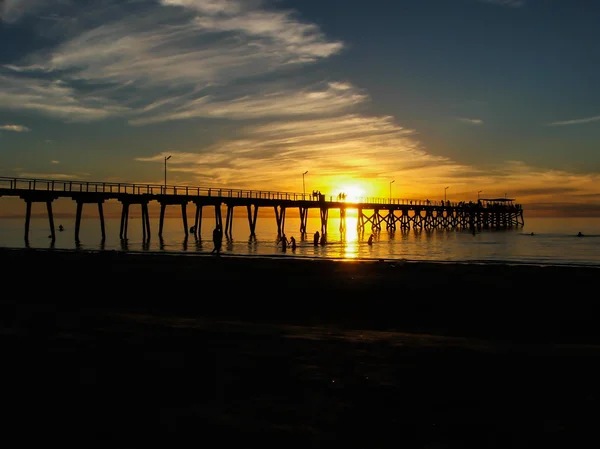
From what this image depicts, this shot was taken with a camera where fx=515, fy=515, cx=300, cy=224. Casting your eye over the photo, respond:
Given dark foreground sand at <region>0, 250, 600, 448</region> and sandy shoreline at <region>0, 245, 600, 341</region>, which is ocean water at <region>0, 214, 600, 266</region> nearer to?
sandy shoreline at <region>0, 245, 600, 341</region>

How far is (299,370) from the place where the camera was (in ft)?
19.1

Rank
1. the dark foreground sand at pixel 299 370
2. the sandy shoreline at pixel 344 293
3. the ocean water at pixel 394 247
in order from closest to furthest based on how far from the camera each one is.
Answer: the dark foreground sand at pixel 299 370 < the sandy shoreline at pixel 344 293 < the ocean water at pixel 394 247

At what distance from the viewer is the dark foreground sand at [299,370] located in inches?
164

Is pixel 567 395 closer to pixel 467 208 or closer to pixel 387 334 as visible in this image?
pixel 387 334

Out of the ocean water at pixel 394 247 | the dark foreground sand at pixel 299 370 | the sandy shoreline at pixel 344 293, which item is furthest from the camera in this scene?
the ocean water at pixel 394 247

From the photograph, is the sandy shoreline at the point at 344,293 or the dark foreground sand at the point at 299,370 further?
the sandy shoreline at the point at 344,293

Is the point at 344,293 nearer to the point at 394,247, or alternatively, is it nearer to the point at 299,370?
the point at 299,370

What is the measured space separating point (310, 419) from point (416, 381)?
1.61m

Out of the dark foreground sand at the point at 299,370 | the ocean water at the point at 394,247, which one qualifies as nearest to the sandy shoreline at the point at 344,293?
the dark foreground sand at the point at 299,370

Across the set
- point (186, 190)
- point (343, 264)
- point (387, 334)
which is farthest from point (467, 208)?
point (387, 334)

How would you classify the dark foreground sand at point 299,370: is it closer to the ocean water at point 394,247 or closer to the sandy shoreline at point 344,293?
the sandy shoreline at point 344,293

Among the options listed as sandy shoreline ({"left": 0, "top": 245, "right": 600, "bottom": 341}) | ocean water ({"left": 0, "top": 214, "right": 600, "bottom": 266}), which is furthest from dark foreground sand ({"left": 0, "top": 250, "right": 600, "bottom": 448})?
ocean water ({"left": 0, "top": 214, "right": 600, "bottom": 266})

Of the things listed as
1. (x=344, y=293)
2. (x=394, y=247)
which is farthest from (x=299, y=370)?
(x=394, y=247)

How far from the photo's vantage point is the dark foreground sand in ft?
13.6
